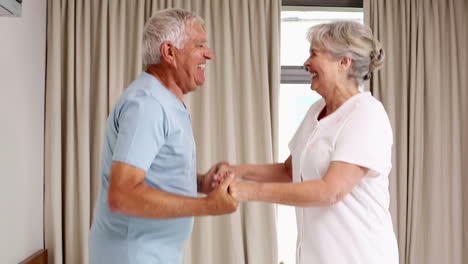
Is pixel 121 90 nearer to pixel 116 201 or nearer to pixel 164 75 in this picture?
pixel 164 75

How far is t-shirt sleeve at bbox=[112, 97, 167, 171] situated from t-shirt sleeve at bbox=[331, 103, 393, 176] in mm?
594

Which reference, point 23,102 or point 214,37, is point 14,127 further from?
point 214,37

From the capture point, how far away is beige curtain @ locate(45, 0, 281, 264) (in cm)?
359

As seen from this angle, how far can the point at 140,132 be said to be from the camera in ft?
5.54

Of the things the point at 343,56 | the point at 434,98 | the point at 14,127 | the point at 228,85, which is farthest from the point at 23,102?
the point at 434,98

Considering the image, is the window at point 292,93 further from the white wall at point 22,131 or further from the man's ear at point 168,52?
the man's ear at point 168,52

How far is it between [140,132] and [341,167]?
2.16 ft

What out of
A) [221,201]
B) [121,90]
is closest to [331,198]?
[221,201]

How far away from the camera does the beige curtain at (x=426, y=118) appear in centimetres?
384

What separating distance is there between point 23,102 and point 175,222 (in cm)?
163

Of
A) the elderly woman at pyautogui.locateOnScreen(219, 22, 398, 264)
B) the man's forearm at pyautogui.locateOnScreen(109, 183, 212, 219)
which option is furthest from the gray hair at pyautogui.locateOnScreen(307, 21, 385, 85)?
the man's forearm at pyautogui.locateOnScreen(109, 183, 212, 219)

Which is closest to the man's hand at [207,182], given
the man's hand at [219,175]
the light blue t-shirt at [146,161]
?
the man's hand at [219,175]

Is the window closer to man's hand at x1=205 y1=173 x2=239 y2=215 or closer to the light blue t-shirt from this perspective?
the light blue t-shirt

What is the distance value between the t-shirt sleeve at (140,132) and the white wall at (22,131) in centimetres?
127
